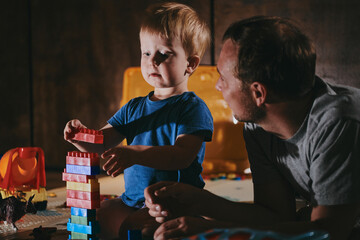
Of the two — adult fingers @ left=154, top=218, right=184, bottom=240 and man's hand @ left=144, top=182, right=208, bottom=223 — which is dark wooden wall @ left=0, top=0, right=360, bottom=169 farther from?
adult fingers @ left=154, top=218, right=184, bottom=240

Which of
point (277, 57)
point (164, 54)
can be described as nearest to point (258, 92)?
point (277, 57)

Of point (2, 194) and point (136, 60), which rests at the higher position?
point (136, 60)

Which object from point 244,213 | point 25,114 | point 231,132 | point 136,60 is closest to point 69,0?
point 136,60

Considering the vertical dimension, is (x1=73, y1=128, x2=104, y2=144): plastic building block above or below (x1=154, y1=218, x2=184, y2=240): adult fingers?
above

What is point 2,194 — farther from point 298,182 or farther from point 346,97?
point 346,97

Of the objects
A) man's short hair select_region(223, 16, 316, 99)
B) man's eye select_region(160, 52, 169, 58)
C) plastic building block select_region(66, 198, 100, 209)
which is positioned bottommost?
plastic building block select_region(66, 198, 100, 209)

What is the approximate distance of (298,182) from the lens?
1139mm

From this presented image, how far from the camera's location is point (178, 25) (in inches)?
56.2

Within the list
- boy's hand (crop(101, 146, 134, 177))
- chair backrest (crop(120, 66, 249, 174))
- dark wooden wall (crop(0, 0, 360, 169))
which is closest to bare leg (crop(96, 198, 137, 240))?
boy's hand (crop(101, 146, 134, 177))

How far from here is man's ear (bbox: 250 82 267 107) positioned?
104 centimetres

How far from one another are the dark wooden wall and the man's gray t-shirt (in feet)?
6.56

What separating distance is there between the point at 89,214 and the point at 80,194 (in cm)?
6

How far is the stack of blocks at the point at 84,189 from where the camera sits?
3.82ft

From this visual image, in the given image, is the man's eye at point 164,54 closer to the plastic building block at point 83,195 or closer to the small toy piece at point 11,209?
the plastic building block at point 83,195
